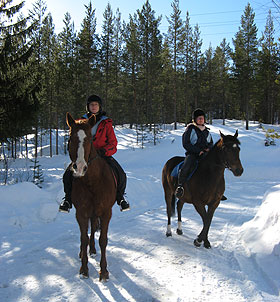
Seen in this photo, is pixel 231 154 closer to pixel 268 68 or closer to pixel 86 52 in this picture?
pixel 86 52

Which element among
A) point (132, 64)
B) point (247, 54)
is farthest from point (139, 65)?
point (247, 54)

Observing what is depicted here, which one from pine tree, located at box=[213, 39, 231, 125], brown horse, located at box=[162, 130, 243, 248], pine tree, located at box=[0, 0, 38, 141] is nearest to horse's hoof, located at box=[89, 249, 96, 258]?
brown horse, located at box=[162, 130, 243, 248]

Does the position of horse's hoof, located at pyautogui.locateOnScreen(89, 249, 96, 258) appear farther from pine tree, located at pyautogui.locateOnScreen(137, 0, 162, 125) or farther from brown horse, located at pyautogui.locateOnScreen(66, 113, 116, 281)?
pine tree, located at pyautogui.locateOnScreen(137, 0, 162, 125)

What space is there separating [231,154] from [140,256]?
2734mm

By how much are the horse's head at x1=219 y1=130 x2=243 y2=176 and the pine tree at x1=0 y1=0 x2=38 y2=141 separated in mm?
8923

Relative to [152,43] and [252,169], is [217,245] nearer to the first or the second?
[252,169]

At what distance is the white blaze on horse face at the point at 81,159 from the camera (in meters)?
3.28

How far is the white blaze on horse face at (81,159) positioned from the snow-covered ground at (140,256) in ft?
5.77

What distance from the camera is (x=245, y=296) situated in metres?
3.35

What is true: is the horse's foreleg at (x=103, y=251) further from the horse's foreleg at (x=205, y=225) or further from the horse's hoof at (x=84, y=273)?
the horse's foreleg at (x=205, y=225)

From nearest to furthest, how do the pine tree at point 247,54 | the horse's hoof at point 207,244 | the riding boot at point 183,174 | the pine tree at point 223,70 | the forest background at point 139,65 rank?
the horse's hoof at point 207,244 → the riding boot at point 183,174 → the forest background at point 139,65 → the pine tree at point 247,54 → the pine tree at point 223,70

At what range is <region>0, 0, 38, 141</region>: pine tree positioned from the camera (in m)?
10.4

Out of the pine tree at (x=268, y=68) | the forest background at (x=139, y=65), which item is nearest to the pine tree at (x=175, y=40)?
the forest background at (x=139, y=65)

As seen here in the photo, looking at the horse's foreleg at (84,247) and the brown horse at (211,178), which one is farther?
the brown horse at (211,178)
